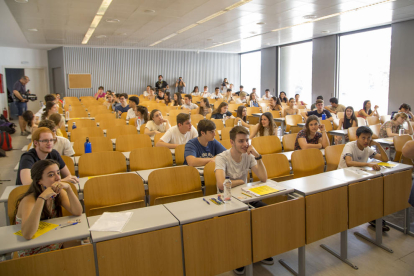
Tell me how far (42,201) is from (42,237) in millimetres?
243

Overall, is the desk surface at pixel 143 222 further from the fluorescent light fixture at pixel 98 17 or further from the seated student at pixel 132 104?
the fluorescent light fixture at pixel 98 17

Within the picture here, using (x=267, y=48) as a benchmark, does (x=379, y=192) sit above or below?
below

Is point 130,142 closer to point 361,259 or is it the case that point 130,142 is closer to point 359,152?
point 359,152

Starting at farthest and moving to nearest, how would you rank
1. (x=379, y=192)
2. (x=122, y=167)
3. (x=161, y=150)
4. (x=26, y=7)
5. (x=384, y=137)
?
(x=26, y=7) < (x=384, y=137) < (x=161, y=150) < (x=122, y=167) < (x=379, y=192)

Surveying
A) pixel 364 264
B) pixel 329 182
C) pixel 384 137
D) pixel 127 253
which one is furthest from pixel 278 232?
pixel 384 137

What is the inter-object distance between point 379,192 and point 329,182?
68 centimetres

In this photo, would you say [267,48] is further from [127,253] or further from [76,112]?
[127,253]

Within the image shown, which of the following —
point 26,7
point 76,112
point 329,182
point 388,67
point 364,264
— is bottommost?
point 364,264

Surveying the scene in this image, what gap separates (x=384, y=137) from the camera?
594 cm

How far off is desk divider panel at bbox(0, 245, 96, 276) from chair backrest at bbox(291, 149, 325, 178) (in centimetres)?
263

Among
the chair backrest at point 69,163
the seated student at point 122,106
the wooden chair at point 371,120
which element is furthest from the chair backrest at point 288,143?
the seated student at point 122,106

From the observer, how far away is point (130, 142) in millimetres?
4785

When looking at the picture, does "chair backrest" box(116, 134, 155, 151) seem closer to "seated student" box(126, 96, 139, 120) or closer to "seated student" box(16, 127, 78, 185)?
"seated student" box(16, 127, 78, 185)

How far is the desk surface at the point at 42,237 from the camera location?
1.92 meters
